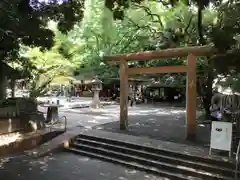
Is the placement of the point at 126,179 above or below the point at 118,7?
below

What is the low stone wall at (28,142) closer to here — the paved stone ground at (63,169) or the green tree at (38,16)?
the paved stone ground at (63,169)

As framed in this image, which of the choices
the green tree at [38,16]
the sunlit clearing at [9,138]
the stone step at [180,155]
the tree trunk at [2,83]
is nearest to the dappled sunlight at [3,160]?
the sunlit clearing at [9,138]

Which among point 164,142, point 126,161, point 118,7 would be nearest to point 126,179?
point 126,161

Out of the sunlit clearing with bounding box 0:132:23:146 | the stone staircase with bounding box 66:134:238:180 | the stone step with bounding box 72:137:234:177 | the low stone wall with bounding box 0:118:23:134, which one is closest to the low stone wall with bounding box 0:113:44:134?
the low stone wall with bounding box 0:118:23:134

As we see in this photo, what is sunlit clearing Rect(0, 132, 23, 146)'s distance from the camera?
11.6m

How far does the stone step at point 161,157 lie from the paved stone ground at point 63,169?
0.84m

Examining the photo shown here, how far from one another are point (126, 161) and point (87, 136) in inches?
110

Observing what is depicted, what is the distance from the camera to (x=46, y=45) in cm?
1155

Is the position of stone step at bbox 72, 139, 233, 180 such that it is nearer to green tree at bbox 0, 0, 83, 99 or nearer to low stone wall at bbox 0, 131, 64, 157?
low stone wall at bbox 0, 131, 64, 157

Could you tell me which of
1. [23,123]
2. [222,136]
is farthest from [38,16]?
[222,136]

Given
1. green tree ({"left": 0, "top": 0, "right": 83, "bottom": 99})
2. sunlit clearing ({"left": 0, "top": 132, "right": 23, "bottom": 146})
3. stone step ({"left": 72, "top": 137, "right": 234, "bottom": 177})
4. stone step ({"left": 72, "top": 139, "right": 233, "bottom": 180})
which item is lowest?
stone step ({"left": 72, "top": 139, "right": 233, "bottom": 180})

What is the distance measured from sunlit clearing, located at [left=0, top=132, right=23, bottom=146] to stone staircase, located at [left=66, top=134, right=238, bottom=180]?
2215 millimetres

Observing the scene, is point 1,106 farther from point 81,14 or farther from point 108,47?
point 108,47

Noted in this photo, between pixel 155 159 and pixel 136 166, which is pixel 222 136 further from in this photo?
pixel 136 166
